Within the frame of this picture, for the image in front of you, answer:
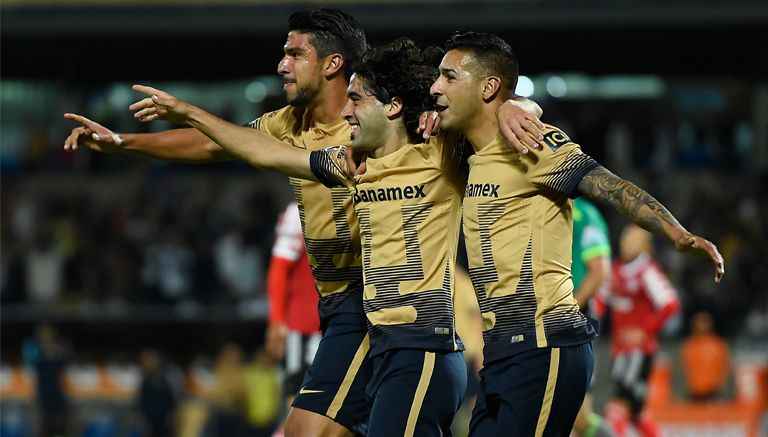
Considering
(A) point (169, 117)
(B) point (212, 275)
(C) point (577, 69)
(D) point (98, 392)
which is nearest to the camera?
(A) point (169, 117)

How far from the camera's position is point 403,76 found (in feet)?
17.7

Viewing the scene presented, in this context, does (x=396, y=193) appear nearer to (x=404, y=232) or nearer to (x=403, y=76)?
(x=404, y=232)

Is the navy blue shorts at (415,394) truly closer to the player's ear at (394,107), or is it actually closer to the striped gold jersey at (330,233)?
the striped gold jersey at (330,233)

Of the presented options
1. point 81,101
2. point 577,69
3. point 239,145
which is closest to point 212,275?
point 81,101

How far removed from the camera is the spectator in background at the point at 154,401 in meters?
16.5

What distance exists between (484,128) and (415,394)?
1115mm

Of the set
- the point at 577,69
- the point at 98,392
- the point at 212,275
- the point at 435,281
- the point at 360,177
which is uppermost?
the point at 577,69

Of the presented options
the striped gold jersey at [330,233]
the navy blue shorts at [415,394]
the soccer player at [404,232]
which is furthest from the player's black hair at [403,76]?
the navy blue shorts at [415,394]

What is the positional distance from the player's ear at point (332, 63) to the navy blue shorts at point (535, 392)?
165 cm

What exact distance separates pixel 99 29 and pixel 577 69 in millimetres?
8973

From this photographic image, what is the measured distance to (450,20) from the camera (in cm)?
2092

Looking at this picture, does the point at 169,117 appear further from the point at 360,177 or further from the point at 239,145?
the point at 360,177

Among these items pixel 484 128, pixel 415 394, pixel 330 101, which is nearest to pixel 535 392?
pixel 415 394

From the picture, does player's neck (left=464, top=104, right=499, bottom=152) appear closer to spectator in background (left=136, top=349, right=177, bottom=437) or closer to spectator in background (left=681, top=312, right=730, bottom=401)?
spectator in background (left=681, top=312, right=730, bottom=401)
